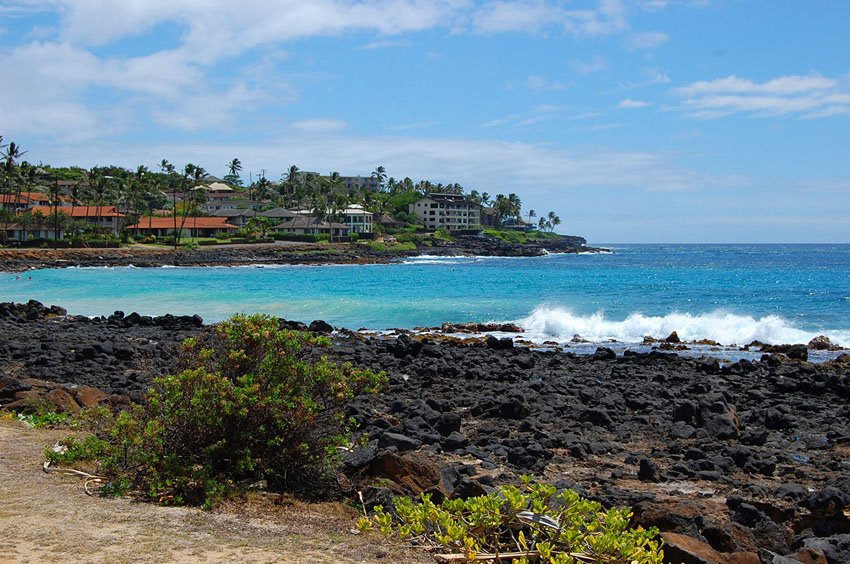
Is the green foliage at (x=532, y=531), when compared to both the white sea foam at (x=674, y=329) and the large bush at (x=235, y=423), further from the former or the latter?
the white sea foam at (x=674, y=329)

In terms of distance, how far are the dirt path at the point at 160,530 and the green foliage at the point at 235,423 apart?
14.2 inches

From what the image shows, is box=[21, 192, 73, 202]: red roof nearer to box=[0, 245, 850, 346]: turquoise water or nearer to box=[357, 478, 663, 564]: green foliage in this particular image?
box=[0, 245, 850, 346]: turquoise water

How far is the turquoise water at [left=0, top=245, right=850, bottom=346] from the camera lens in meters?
30.7

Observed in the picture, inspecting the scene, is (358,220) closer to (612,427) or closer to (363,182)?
(363,182)

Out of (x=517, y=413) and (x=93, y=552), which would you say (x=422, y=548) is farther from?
(x=517, y=413)

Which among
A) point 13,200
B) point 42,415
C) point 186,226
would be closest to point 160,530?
point 42,415

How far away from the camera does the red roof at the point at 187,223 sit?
99425 mm

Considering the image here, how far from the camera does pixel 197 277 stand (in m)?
61.4

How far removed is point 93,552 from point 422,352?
1620cm

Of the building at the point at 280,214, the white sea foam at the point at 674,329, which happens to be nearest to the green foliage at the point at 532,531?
the white sea foam at the point at 674,329

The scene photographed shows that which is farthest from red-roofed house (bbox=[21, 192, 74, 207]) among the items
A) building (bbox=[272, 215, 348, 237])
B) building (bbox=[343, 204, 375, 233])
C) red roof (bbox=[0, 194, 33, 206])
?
building (bbox=[343, 204, 375, 233])

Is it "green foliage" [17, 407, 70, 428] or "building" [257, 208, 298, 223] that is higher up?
"building" [257, 208, 298, 223]

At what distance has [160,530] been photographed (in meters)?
6.23

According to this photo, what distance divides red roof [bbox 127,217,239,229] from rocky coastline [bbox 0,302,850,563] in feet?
261
